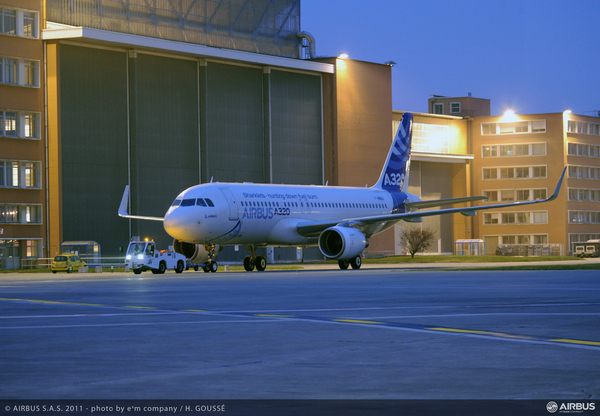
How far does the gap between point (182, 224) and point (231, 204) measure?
2.77m

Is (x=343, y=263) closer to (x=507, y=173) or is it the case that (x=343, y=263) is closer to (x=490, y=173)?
(x=490, y=173)

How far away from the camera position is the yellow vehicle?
54.0 meters

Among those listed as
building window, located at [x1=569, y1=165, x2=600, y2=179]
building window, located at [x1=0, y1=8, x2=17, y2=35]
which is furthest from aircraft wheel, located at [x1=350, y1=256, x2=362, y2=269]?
building window, located at [x1=569, y1=165, x2=600, y2=179]

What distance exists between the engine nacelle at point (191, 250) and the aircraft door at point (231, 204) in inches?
166

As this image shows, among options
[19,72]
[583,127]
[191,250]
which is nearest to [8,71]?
[19,72]

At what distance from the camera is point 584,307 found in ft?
53.4

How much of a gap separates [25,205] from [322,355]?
57.8 metres

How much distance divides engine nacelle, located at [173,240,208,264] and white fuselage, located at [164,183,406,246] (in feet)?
7.93

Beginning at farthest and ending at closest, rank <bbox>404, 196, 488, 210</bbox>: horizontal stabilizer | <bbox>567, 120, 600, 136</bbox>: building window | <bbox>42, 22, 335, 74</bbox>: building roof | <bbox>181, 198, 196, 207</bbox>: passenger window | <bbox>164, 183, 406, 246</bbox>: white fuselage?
<bbox>567, 120, 600, 136</bbox>: building window < <bbox>42, 22, 335, 74</bbox>: building roof < <bbox>404, 196, 488, 210</bbox>: horizontal stabilizer < <bbox>181, 198, 196, 207</bbox>: passenger window < <bbox>164, 183, 406, 246</bbox>: white fuselage

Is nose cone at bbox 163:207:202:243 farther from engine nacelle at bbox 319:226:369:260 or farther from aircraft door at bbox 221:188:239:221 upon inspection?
engine nacelle at bbox 319:226:369:260

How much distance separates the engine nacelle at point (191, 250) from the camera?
44469 mm

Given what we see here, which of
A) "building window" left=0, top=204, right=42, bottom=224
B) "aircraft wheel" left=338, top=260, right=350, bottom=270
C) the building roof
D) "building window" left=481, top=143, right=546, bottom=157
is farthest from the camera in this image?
"building window" left=481, top=143, right=546, bottom=157

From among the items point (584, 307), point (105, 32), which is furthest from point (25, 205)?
point (584, 307)
